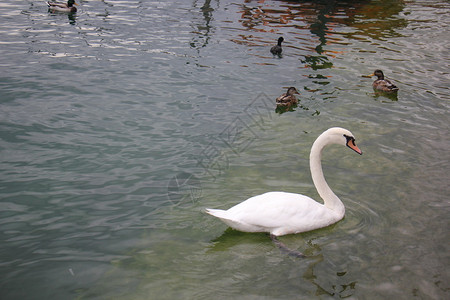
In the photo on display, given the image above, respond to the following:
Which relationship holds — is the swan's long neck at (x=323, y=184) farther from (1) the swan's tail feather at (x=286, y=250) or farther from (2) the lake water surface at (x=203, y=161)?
(1) the swan's tail feather at (x=286, y=250)

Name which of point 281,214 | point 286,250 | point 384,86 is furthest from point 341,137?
point 384,86

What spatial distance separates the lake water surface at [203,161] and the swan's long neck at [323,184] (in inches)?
10.8

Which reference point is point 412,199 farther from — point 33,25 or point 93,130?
point 33,25

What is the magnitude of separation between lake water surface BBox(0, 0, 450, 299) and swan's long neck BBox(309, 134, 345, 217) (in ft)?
0.90

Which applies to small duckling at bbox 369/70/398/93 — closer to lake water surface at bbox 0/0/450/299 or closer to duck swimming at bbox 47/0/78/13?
lake water surface at bbox 0/0/450/299

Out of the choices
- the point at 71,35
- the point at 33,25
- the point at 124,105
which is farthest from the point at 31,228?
the point at 33,25

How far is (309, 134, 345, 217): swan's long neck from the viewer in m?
7.05

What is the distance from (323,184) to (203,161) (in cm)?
266

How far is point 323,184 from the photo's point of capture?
7133mm

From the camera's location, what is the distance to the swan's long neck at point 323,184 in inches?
278

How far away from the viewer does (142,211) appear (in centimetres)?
723

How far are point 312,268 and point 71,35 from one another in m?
14.0

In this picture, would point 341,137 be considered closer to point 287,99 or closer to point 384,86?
point 287,99

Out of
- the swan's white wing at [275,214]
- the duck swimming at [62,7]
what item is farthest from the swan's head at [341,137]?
the duck swimming at [62,7]
